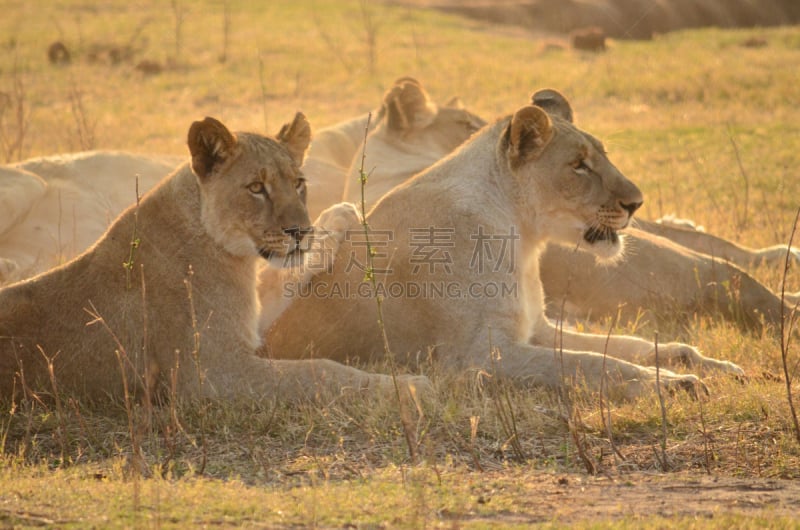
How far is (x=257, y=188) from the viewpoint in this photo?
5.10 m

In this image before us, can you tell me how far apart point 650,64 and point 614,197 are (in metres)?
12.6

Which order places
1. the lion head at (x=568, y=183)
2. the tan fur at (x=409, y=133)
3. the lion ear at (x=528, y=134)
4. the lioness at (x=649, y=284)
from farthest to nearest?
the tan fur at (x=409, y=133)
the lioness at (x=649, y=284)
the lion head at (x=568, y=183)
the lion ear at (x=528, y=134)

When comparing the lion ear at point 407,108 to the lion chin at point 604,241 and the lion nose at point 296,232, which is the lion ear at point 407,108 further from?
the lion nose at point 296,232

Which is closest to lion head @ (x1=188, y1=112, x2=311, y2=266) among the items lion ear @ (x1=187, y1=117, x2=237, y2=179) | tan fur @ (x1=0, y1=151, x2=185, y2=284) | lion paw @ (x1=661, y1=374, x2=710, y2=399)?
lion ear @ (x1=187, y1=117, x2=237, y2=179)

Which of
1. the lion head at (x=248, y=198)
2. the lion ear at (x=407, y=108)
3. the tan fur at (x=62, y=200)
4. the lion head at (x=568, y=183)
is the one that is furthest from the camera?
the lion ear at (x=407, y=108)

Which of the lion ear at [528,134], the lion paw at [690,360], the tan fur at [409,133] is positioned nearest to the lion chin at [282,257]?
the lion ear at [528,134]

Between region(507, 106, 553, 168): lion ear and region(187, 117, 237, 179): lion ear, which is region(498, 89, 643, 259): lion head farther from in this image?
region(187, 117, 237, 179): lion ear

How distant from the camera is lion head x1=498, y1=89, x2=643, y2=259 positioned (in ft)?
18.1

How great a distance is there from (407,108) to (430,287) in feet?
10.2

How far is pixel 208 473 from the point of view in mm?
4250

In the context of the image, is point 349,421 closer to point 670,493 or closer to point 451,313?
point 451,313

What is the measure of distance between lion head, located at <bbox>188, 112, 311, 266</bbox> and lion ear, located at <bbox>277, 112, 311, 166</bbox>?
32cm

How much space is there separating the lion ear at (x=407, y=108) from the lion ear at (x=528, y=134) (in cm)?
281

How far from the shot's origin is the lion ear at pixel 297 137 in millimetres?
5465
